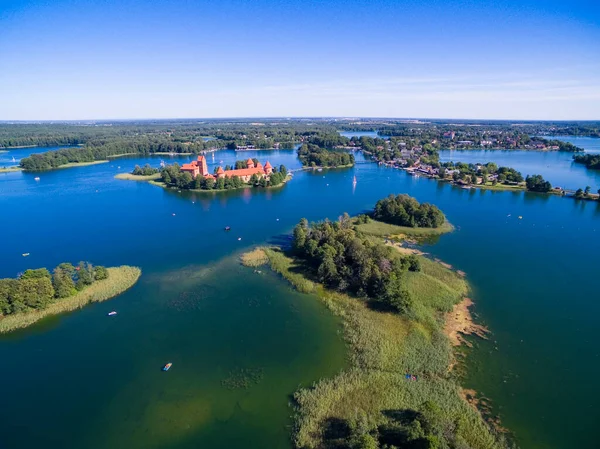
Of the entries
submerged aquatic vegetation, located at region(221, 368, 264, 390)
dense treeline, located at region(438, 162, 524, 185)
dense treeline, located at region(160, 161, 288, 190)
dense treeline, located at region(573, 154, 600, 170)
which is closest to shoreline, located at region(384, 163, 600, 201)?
dense treeline, located at region(438, 162, 524, 185)

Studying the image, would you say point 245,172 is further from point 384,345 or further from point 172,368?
point 384,345

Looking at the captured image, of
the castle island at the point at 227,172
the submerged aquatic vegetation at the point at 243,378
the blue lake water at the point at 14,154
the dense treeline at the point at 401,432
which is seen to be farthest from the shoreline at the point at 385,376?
the blue lake water at the point at 14,154

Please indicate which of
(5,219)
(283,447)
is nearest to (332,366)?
(283,447)

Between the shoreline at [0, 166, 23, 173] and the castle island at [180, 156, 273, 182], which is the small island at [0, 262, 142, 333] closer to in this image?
the castle island at [180, 156, 273, 182]

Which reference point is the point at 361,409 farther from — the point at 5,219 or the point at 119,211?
the point at 5,219

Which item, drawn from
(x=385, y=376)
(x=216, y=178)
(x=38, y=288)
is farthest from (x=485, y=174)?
(x=38, y=288)
